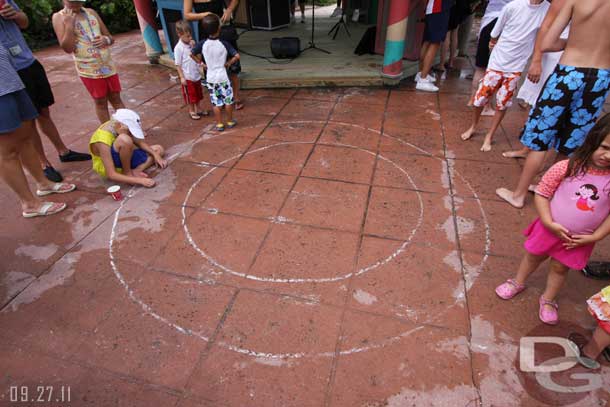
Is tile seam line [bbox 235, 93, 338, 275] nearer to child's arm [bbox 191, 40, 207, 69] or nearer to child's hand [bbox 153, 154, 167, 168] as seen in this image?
child's hand [bbox 153, 154, 167, 168]

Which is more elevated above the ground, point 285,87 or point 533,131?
point 533,131

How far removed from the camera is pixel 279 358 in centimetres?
194

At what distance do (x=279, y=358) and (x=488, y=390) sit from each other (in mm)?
1067

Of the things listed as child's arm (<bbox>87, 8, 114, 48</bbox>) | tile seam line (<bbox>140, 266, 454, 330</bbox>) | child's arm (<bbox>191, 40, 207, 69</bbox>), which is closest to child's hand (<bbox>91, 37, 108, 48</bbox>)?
child's arm (<bbox>87, 8, 114, 48</bbox>)

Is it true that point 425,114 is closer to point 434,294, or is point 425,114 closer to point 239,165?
point 239,165

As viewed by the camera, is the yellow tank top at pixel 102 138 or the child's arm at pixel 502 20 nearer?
the yellow tank top at pixel 102 138

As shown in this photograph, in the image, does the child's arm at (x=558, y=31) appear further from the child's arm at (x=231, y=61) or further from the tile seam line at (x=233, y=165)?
the child's arm at (x=231, y=61)

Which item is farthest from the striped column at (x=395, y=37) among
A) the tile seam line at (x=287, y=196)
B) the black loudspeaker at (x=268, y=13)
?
the black loudspeaker at (x=268, y=13)

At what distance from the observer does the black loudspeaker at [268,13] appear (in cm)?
873

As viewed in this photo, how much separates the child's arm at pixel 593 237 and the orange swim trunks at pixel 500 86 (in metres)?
2.18

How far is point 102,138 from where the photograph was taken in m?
3.21

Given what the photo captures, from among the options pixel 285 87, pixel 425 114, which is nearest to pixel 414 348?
pixel 425 114

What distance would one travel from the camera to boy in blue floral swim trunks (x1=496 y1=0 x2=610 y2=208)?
2.24 meters

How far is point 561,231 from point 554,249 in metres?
0.17
